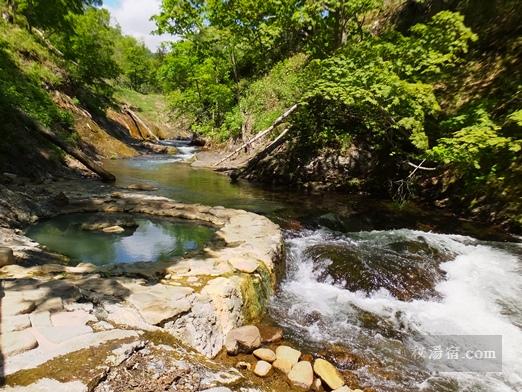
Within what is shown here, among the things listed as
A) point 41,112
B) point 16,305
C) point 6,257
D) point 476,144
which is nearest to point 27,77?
point 41,112

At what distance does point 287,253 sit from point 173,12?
1760 cm

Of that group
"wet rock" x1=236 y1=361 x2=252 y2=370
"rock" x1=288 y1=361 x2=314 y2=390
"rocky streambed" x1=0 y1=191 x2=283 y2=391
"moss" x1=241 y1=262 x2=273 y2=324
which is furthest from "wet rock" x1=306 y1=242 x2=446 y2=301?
"wet rock" x1=236 y1=361 x2=252 y2=370

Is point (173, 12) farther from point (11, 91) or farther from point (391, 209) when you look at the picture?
point (391, 209)

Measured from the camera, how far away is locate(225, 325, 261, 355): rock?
4.06 m

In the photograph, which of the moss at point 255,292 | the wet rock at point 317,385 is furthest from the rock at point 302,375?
the moss at point 255,292

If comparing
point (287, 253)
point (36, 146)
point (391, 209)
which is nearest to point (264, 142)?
point (391, 209)

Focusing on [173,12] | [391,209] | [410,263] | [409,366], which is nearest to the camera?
[409,366]

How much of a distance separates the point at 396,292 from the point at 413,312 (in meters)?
0.49

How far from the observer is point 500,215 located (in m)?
9.30

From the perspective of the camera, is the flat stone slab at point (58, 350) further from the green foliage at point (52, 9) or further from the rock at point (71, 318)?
the green foliage at point (52, 9)

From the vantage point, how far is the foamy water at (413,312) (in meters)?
4.33

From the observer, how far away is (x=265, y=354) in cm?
402

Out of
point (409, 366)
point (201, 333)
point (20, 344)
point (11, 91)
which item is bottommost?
point (409, 366)

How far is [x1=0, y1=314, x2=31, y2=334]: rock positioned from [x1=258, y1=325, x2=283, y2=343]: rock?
2.55 metres
